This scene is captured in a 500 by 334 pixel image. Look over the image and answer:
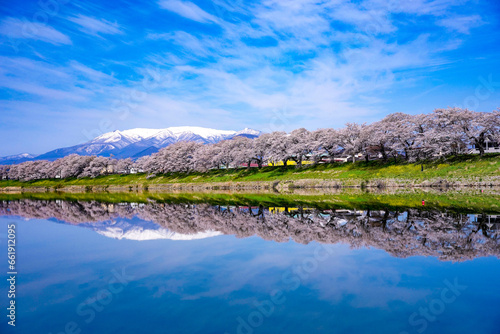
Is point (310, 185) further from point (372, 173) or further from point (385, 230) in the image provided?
point (385, 230)

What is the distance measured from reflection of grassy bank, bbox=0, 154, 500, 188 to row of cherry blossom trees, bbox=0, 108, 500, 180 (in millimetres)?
3948

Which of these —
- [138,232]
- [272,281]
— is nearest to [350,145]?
[138,232]

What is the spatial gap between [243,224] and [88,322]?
1446 cm

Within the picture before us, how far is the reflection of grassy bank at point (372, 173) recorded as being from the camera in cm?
4894

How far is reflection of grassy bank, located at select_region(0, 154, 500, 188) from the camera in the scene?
161 feet

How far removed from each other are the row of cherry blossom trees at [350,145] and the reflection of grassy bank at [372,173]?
13.0ft

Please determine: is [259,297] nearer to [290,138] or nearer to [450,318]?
[450,318]

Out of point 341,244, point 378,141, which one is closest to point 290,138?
point 378,141

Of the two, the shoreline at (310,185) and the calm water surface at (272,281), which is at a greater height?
the calm water surface at (272,281)

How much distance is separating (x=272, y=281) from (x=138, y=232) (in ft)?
42.5

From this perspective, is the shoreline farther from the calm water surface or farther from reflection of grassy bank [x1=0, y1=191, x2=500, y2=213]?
the calm water surface

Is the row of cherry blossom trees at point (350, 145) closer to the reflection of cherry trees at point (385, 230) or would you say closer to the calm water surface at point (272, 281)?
the reflection of cherry trees at point (385, 230)

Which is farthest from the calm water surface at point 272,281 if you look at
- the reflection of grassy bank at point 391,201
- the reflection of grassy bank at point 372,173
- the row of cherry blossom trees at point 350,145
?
the row of cherry blossom trees at point 350,145

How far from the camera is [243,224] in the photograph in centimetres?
2167
